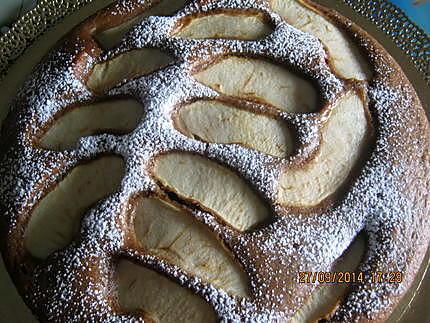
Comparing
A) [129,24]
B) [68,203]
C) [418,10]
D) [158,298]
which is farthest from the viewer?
[418,10]

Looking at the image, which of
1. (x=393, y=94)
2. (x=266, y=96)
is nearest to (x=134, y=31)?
(x=266, y=96)

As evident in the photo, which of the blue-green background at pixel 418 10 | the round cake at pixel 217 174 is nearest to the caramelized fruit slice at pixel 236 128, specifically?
the round cake at pixel 217 174

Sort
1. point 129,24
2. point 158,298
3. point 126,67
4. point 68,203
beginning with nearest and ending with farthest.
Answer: point 158,298 → point 68,203 → point 126,67 → point 129,24

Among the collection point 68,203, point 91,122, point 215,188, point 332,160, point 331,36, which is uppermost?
point 331,36

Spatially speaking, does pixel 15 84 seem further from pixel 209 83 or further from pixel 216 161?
pixel 216 161
